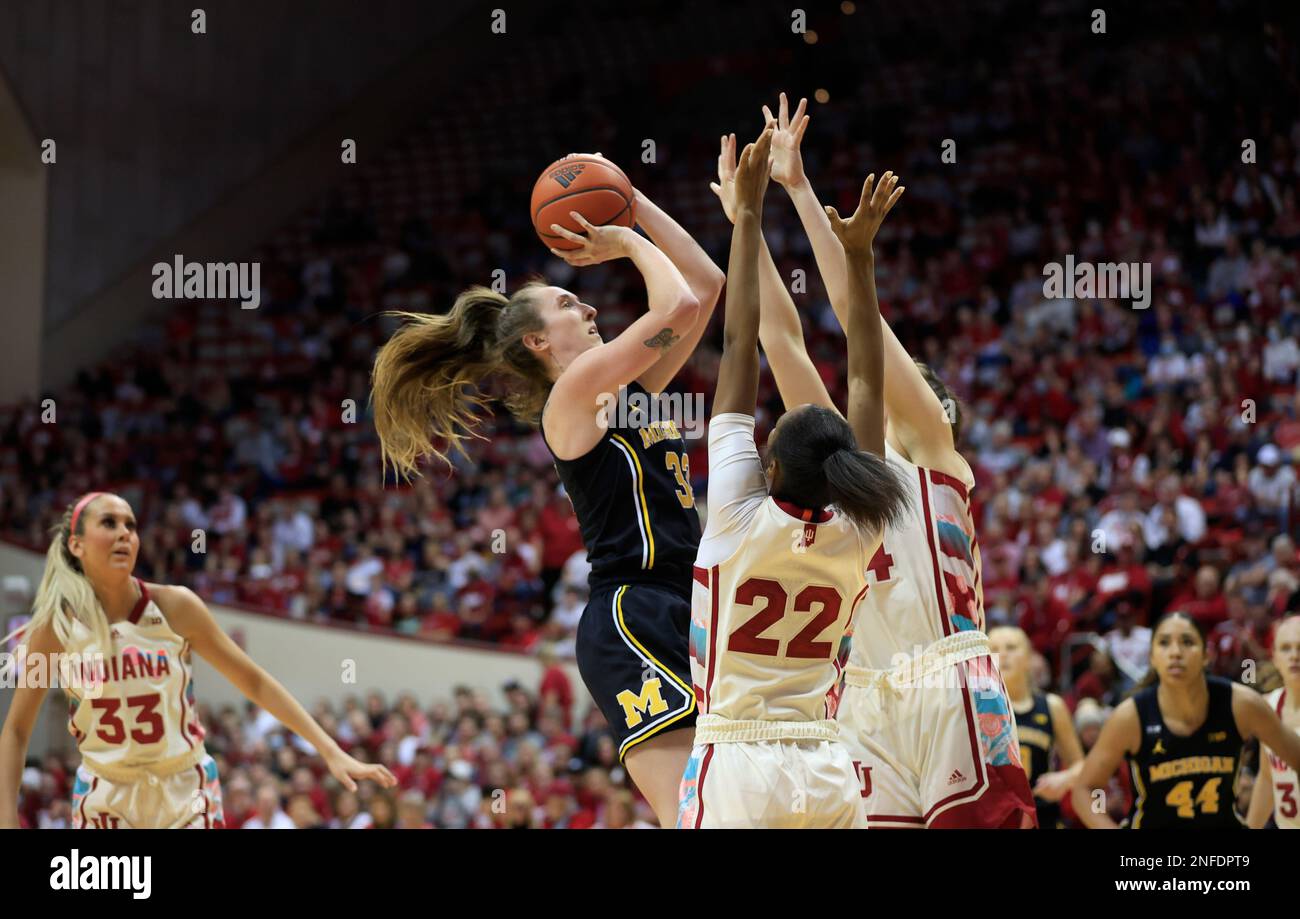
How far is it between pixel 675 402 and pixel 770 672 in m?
1.86

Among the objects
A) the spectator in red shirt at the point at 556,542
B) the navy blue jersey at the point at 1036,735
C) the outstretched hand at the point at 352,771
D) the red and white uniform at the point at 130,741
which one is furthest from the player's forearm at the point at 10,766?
the spectator in red shirt at the point at 556,542

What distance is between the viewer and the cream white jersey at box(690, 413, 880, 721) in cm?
331

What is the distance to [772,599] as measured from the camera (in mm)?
3309

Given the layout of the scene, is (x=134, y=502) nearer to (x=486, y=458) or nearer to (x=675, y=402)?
(x=486, y=458)

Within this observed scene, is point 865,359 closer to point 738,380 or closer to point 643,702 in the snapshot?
Answer: point 738,380

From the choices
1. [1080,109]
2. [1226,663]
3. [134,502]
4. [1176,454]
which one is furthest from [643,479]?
[1080,109]

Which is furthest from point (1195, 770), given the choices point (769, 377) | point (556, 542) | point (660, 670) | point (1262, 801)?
point (769, 377)

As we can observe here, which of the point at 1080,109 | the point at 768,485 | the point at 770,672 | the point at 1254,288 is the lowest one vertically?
the point at 770,672

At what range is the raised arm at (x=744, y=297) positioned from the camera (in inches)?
137

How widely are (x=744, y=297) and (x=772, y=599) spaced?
0.72m

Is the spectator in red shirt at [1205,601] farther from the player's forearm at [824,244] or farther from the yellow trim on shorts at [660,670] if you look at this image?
the yellow trim on shorts at [660,670]

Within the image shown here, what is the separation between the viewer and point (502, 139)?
1992 cm

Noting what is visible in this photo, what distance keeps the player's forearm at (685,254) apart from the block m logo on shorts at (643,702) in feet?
3.90

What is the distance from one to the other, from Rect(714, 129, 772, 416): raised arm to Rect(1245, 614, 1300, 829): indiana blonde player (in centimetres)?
328
